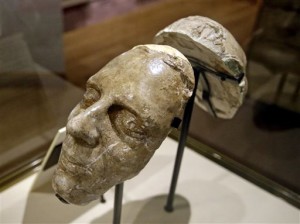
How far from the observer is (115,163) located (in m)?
0.90

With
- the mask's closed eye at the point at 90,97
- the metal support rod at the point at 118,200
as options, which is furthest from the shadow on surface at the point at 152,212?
the mask's closed eye at the point at 90,97

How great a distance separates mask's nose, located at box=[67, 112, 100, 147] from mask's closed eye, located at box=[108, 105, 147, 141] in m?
0.05

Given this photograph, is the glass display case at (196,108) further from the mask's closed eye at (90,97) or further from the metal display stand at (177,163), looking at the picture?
the mask's closed eye at (90,97)

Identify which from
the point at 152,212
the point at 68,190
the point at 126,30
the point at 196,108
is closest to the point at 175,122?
the point at 68,190

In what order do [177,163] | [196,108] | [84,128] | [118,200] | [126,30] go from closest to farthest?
1. [84,128]
2. [118,200]
3. [177,163]
4. [196,108]
5. [126,30]

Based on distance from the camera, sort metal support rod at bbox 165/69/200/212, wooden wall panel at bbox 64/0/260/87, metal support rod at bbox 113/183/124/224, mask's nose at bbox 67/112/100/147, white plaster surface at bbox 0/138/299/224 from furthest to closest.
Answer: wooden wall panel at bbox 64/0/260/87 < white plaster surface at bbox 0/138/299/224 < metal support rod at bbox 165/69/200/212 < metal support rod at bbox 113/183/124/224 < mask's nose at bbox 67/112/100/147

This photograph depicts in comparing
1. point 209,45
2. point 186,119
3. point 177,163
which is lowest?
point 177,163

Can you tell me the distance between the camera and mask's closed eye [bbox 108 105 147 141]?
884 millimetres

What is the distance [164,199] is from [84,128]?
2.51 ft

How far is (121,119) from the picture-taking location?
89 cm

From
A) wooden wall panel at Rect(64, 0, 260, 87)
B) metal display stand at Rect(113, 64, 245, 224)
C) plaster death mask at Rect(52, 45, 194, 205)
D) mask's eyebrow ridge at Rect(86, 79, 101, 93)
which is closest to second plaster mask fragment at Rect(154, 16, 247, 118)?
metal display stand at Rect(113, 64, 245, 224)

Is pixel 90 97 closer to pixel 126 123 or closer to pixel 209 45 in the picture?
pixel 126 123

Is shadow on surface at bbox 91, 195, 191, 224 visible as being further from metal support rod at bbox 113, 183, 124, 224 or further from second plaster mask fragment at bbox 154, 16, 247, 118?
second plaster mask fragment at bbox 154, 16, 247, 118

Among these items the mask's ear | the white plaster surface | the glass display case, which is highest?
the mask's ear
